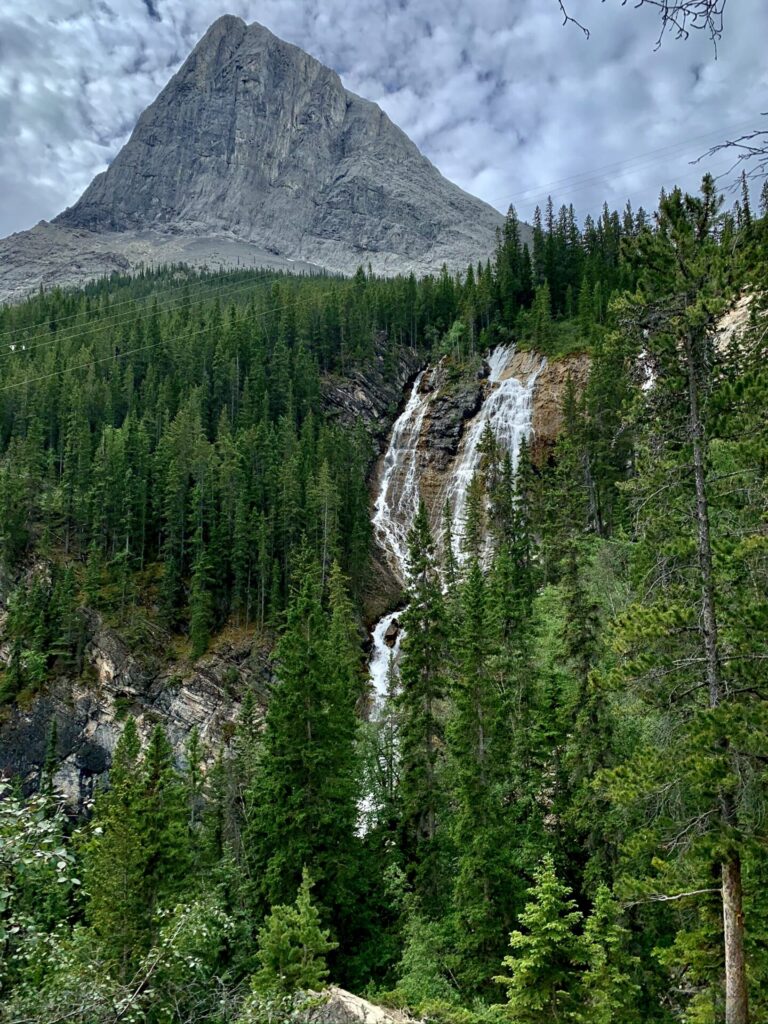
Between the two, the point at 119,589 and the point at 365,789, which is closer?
the point at 365,789

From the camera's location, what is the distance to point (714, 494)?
10688 millimetres

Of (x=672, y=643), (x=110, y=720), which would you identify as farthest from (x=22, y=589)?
(x=672, y=643)

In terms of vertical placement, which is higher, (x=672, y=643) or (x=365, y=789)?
(x=672, y=643)

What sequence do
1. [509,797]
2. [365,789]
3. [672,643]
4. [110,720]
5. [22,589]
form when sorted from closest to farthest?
[672,643], [509,797], [365,789], [110,720], [22,589]

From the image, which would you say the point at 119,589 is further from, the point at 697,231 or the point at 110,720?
the point at 697,231

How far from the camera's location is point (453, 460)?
7075 centimetres

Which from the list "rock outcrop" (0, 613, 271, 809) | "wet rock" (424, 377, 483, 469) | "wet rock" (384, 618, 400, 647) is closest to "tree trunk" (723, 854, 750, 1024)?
"rock outcrop" (0, 613, 271, 809)

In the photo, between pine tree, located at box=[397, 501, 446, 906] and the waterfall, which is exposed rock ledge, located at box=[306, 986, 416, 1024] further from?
Result: the waterfall

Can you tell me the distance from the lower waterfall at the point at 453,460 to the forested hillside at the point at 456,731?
395 centimetres

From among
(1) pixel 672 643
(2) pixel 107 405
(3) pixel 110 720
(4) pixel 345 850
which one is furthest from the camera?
(2) pixel 107 405

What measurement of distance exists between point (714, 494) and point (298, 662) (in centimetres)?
1630

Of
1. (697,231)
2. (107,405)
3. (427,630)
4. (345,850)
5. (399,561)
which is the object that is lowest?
(345,850)

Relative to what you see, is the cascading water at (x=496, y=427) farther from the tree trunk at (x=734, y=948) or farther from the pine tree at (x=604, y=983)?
the tree trunk at (x=734, y=948)

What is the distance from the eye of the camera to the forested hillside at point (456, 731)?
9.11 metres
